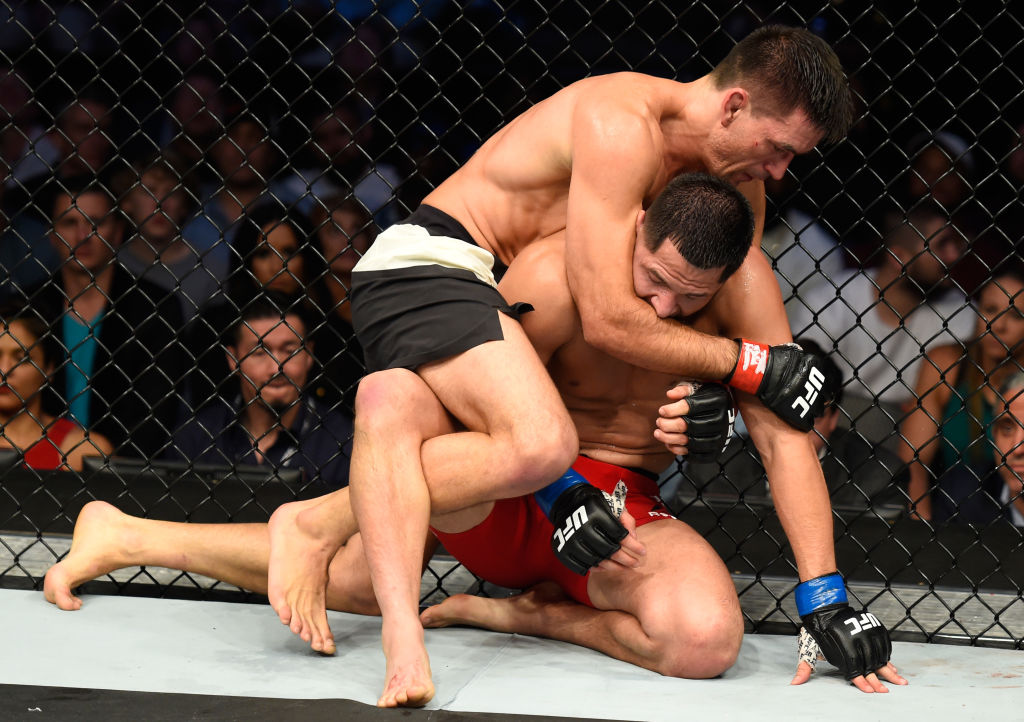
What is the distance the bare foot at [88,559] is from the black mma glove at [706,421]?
1.03 m

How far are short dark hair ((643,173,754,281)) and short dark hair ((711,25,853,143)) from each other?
6.7 inches

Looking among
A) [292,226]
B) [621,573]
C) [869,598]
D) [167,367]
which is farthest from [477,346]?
[167,367]

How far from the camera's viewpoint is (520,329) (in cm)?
165

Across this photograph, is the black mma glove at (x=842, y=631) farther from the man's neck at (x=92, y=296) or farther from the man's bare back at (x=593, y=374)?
the man's neck at (x=92, y=296)

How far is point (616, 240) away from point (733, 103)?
30cm

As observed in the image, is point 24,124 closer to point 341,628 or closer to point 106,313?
point 106,313

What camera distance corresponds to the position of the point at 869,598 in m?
2.10

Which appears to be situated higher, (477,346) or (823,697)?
(477,346)

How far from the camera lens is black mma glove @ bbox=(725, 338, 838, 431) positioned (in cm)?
165

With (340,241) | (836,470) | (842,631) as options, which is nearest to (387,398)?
(842,631)

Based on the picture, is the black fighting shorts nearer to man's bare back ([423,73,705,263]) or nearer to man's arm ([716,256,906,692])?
man's bare back ([423,73,705,263])

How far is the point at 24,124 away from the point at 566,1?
5.82 feet

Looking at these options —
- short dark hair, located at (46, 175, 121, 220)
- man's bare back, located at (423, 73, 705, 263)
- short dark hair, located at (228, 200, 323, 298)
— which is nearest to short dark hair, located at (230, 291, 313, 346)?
short dark hair, located at (228, 200, 323, 298)

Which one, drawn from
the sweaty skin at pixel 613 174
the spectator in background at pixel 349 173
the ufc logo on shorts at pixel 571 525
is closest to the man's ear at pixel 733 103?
the sweaty skin at pixel 613 174
